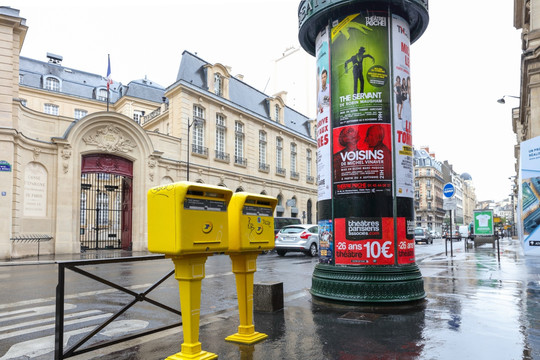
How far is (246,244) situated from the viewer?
4.58 meters

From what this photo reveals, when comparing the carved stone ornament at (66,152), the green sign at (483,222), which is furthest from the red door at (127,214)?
the green sign at (483,222)

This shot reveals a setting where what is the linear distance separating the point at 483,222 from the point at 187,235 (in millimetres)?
29072

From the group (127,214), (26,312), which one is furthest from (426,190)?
(26,312)

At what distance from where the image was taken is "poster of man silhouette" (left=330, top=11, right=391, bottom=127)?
6.76m

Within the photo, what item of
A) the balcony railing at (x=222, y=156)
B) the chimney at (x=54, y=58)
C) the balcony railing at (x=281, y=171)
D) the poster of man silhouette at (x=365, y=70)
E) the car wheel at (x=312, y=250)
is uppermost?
the chimney at (x=54, y=58)

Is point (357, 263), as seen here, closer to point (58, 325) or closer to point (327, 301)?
point (327, 301)

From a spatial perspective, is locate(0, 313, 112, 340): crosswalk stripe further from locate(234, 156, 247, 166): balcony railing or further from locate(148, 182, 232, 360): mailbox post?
locate(234, 156, 247, 166): balcony railing

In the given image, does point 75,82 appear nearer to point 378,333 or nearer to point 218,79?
point 218,79

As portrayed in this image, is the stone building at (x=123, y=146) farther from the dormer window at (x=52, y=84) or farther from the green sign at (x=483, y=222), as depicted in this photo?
the green sign at (x=483, y=222)

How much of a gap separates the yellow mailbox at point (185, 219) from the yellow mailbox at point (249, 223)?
453 millimetres

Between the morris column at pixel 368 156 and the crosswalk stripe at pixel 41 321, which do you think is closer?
the crosswalk stripe at pixel 41 321

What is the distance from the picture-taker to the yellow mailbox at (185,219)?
3.70m

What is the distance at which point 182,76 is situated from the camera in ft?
98.7

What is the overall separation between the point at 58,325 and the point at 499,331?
4774mm
